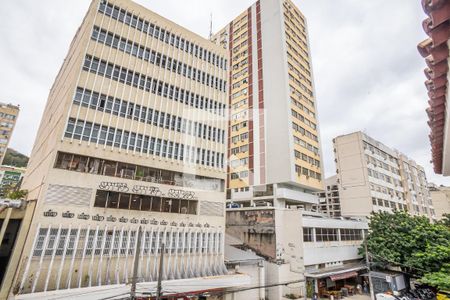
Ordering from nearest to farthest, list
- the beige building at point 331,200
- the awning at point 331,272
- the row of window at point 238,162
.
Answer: the awning at point 331,272 < the row of window at point 238,162 < the beige building at point 331,200

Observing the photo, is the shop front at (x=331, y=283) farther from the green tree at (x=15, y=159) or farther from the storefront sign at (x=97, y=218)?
the green tree at (x=15, y=159)

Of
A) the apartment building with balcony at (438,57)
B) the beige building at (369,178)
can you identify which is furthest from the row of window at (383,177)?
the apartment building with balcony at (438,57)

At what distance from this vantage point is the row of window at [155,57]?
22266mm

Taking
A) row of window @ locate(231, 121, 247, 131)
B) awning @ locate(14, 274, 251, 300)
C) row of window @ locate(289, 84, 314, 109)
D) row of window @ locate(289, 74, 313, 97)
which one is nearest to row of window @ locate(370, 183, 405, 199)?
row of window @ locate(289, 84, 314, 109)

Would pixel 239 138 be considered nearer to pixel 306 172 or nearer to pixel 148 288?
pixel 306 172

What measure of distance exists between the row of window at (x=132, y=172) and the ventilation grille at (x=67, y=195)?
1496 mm

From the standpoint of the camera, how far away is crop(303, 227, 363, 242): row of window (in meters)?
28.3

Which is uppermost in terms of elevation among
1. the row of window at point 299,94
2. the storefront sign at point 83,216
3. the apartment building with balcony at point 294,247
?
the row of window at point 299,94

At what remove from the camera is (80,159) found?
19.0 m

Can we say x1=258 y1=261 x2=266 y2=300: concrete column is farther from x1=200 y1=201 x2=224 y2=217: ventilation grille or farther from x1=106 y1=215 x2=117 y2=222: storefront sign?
x1=106 y1=215 x2=117 y2=222: storefront sign

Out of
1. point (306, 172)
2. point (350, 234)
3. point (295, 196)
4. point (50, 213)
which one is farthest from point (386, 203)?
point (50, 213)

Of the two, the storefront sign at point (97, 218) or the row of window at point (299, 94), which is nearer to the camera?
the storefront sign at point (97, 218)

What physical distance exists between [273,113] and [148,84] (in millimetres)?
23934

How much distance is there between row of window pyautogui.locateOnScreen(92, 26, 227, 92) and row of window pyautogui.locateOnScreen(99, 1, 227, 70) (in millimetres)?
2004
